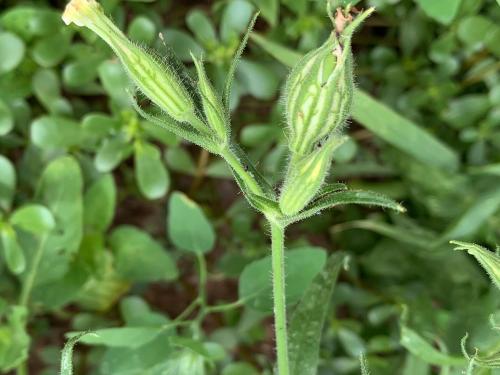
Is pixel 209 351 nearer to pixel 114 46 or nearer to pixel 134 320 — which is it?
pixel 134 320

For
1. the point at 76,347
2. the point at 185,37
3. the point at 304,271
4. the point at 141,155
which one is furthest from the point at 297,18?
the point at 76,347

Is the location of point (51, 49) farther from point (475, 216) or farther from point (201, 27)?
point (475, 216)

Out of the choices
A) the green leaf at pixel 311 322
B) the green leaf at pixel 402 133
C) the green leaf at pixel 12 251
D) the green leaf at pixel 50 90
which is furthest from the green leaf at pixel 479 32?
the green leaf at pixel 12 251

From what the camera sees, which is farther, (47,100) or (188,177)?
(188,177)

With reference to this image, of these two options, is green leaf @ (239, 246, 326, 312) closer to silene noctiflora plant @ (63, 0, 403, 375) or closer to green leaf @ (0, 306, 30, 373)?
silene noctiflora plant @ (63, 0, 403, 375)

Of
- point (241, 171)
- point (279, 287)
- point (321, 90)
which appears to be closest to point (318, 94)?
point (321, 90)
